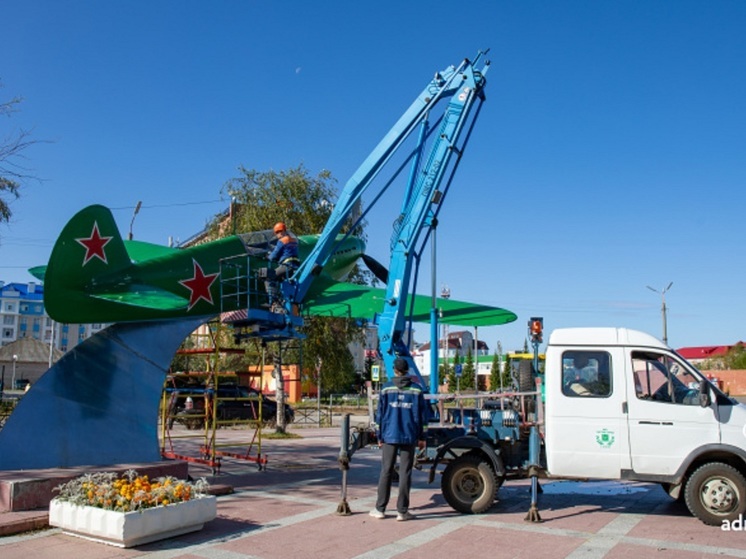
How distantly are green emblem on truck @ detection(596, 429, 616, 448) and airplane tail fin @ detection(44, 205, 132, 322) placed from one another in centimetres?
776

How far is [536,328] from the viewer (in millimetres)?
10164

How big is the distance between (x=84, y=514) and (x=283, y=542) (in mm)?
2084

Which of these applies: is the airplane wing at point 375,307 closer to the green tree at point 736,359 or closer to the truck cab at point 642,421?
the truck cab at point 642,421

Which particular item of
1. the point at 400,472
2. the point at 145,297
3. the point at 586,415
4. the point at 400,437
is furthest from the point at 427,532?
the point at 145,297

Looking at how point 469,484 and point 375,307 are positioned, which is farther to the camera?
point 375,307

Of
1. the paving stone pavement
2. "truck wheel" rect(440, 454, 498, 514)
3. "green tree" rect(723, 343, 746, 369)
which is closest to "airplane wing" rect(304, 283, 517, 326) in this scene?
the paving stone pavement

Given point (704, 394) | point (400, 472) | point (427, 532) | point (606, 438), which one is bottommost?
point (427, 532)

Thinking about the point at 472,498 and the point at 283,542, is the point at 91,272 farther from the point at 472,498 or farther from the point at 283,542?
the point at 472,498

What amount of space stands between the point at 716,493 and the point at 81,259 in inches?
372

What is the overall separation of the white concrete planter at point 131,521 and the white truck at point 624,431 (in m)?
3.26

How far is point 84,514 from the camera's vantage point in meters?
6.97

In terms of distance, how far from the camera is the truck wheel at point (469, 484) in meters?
8.73

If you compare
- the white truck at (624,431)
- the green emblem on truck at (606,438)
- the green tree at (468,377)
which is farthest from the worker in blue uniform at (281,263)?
the green tree at (468,377)

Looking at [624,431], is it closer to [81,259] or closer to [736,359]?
[81,259]
